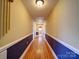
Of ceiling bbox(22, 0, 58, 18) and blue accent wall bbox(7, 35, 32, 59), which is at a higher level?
ceiling bbox(22, 0, 58, 18)

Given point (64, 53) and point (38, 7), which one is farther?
point (38, 7)

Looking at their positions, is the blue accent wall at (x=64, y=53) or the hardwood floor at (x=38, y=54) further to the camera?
the hardwood floor at (x=38, y=54)

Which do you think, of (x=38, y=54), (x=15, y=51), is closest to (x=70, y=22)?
(x=15, y=51)

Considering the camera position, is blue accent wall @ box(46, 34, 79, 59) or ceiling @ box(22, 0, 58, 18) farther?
ceiling @ box(22, 0, 58, 18)

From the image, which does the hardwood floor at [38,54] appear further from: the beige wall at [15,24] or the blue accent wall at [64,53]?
the beige wall at [15,24]

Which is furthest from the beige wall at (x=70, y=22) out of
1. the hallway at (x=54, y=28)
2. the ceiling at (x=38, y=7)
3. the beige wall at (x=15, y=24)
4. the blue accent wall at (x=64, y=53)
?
the beige wall at (x=15, y=24)

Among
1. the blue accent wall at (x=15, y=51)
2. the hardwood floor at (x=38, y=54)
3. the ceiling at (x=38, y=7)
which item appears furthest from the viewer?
the hardwood floor at (x=38, y=54)

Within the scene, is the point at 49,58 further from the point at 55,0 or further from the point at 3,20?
the point at 3,20

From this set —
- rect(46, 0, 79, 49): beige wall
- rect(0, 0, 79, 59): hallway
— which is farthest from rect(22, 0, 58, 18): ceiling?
rect(46, 0, 79, 49): beige wall

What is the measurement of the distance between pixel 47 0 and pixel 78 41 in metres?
2.26

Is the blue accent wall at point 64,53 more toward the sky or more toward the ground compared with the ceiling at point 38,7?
more toward the ground

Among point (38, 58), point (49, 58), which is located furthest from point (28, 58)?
point (49, 58)

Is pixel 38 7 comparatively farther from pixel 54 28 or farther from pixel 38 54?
pixel 38 54

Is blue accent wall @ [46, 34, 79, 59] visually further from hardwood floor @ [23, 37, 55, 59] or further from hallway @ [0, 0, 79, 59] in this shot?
hardwood floor @ [23, 37, 55, 59]
